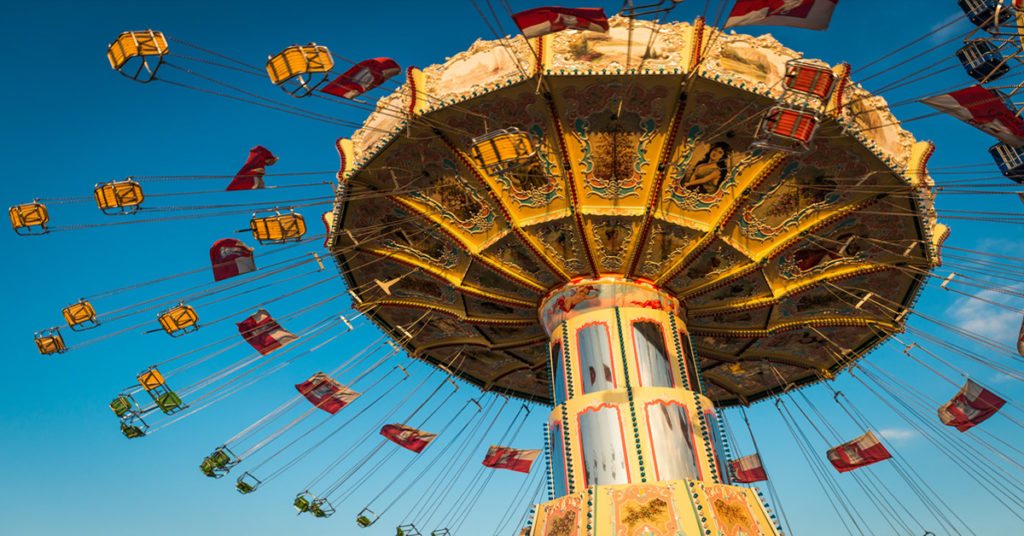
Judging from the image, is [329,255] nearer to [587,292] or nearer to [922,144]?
[587,292]

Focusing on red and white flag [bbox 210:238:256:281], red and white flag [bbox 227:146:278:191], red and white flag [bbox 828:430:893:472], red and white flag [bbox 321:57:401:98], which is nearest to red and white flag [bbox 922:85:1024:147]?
red and white flag [bbox 321:57:401:98]

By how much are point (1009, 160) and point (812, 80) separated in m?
3.30

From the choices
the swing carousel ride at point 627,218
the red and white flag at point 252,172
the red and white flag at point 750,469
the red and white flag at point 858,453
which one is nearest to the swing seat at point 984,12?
the swing carousel ride at point 627,218

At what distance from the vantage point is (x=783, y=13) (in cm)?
941

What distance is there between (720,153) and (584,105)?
2.45 metres

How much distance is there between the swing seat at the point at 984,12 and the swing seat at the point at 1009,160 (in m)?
1.85

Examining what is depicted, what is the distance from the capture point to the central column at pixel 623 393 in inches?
468

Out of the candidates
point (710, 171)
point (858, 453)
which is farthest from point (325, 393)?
point (858, 453)

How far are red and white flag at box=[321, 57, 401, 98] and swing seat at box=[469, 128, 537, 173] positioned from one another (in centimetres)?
193

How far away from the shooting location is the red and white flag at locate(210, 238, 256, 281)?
13328 mm

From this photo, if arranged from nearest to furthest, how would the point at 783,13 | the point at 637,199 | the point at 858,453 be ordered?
the point at 783,13
the point at 637,199
the point at 858,453

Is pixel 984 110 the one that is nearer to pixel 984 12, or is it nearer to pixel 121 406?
pixel 984 12

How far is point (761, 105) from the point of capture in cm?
1134

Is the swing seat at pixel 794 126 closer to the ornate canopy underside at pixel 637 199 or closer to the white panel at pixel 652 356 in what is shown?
the ornate canopy underside at pixel 637 199
